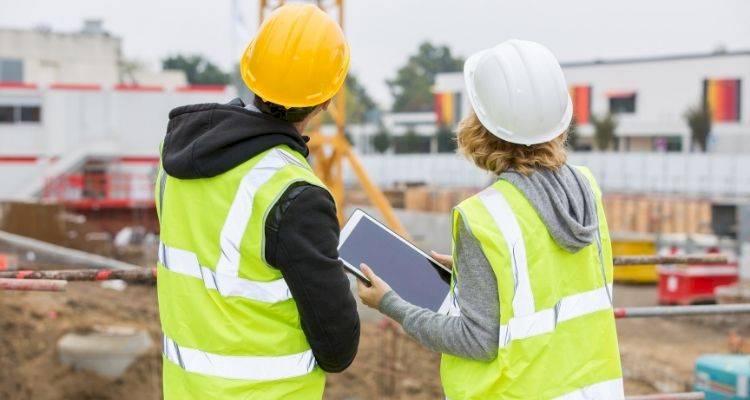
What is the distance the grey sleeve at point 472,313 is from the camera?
1.97m

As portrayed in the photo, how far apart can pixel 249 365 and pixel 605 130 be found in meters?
46.4

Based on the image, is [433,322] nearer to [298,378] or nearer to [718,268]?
[298,378]

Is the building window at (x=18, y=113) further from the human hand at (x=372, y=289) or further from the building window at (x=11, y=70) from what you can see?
the human hand at (x=372, y=289)

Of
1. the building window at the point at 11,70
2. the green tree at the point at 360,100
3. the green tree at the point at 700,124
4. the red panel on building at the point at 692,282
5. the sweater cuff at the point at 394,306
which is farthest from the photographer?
the green tree at the point at 360,100

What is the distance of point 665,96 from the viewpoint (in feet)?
162

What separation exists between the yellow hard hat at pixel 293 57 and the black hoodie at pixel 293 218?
0.08 metres

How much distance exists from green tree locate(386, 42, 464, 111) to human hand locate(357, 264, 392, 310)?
294ft

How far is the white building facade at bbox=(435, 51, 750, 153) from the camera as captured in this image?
46.4m

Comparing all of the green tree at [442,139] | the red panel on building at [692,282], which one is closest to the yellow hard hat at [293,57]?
the red panel on building at [692,282]

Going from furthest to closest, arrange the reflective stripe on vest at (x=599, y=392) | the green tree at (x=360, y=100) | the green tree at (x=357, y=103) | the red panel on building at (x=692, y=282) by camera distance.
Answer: the green tree at (x=360, y=100)
the green tree at (x=357, y=103)
the red panel on building at (x=692, y=282)
the reflective stripe on vest at (x=599, y=392)

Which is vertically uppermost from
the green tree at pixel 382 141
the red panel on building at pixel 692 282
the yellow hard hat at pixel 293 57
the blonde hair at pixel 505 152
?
the yellow hard hat at pixel 293 57

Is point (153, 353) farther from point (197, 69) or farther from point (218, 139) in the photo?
point (197, 69)

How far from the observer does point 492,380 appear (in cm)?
202

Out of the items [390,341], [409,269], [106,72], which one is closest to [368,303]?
[409,269]
